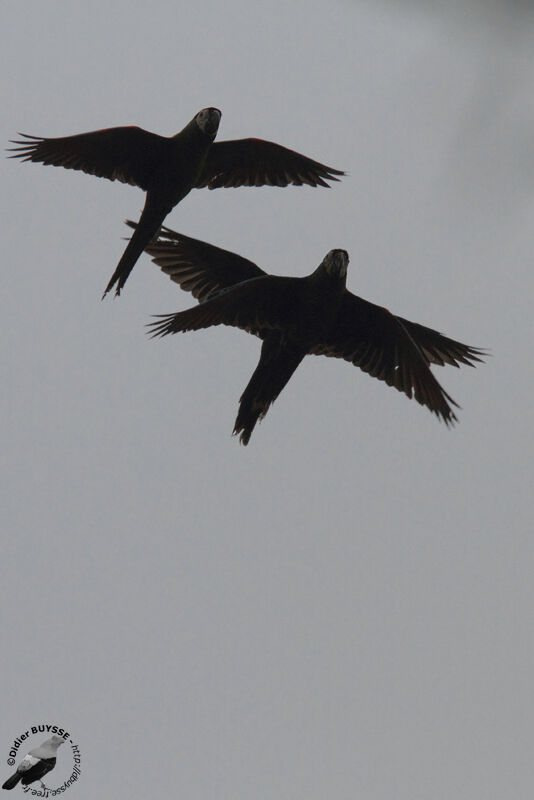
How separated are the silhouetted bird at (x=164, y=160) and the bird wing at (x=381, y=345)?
745mm

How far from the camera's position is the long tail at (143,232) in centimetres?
414

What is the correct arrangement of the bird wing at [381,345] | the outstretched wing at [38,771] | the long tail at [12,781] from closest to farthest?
the bird wing at [381,345] < the long tail at [12,781] < the outstretched wing at [38,771]

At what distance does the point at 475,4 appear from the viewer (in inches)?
20.1

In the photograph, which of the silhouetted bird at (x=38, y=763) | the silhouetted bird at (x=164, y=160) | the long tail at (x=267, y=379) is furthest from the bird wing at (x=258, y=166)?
the silhouetted bird at (x=38, y=763)

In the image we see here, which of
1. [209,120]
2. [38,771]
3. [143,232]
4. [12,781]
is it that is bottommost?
[12,781]

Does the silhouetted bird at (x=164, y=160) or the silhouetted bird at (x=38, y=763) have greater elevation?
the silhouetted bird at (x=164, y=160)

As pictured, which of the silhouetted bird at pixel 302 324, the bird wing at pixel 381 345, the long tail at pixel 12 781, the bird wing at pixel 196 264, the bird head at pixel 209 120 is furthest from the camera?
the long tail at pixel 12 781

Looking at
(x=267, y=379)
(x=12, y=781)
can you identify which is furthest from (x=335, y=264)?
(x=12, y=781)

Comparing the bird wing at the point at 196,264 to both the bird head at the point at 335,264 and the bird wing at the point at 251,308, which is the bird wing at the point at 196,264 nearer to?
the bird wing at the point at 251,308

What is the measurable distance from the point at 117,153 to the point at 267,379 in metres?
1.38

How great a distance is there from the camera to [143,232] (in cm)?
437

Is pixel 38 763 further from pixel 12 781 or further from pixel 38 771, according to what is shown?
pixel 12 781

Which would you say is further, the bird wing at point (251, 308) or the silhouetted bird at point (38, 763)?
the silhouetted bird at point (38, 763)

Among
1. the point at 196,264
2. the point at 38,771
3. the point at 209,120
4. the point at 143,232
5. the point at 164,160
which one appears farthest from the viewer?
the point at 38,771
